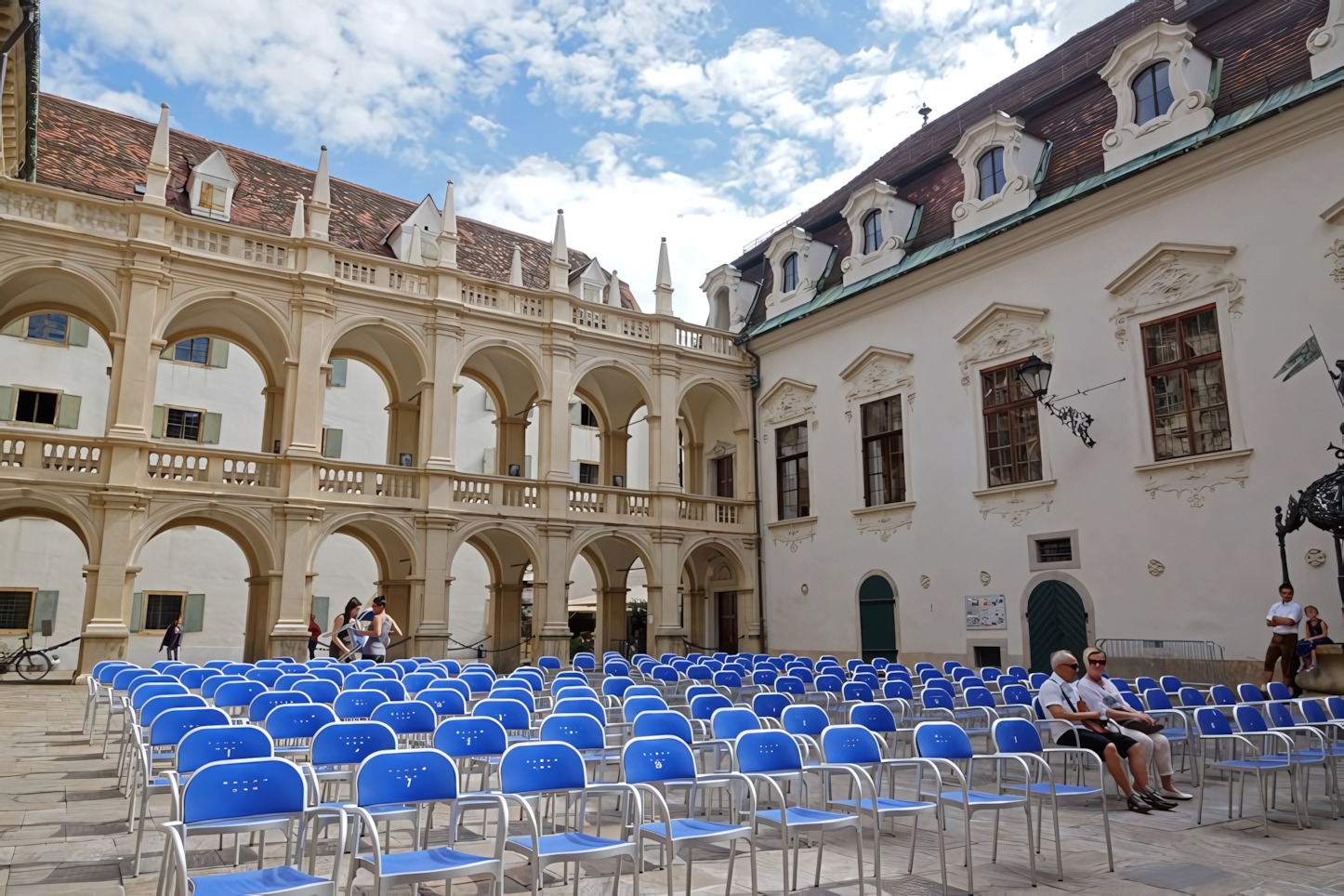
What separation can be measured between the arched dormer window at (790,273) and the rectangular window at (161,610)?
63.5 feet

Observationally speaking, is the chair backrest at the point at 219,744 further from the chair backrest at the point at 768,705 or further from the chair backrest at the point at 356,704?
the chair backrest at the point at 768,705

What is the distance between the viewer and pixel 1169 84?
16750mm

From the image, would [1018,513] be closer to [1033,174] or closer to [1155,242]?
[1155,242]

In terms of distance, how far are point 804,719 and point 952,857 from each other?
5.58 ft

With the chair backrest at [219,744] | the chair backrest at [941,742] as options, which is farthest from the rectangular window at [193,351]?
the chair backrest at [941,742]

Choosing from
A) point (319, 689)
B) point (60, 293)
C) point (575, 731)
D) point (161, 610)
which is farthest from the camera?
point (161, 610)

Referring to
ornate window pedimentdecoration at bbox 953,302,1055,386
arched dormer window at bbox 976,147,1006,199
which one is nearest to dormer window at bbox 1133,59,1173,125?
arched dormer window at bbox 976,147,1006,199

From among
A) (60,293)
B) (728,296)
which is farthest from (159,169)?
(728,296)

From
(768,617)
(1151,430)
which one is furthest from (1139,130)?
(768,617)

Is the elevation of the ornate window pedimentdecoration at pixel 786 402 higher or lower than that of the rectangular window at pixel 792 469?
higher

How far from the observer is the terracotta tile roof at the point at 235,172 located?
21.7 meters

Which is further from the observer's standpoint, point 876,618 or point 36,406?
point 36,406

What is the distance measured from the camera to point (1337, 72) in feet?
46.7

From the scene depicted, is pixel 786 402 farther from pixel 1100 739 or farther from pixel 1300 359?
pixel 1100 739
